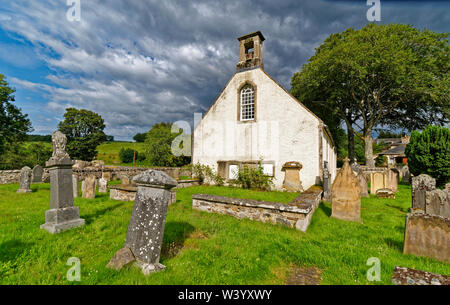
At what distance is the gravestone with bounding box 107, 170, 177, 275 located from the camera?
3.06 meters

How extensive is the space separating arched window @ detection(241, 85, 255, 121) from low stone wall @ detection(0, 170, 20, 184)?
17.7 m

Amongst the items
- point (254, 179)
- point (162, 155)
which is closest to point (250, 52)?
point (254, 179)

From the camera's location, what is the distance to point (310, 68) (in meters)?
21.7

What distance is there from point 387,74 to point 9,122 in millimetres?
42093

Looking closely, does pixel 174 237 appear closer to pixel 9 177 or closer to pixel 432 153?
pixel 9 177

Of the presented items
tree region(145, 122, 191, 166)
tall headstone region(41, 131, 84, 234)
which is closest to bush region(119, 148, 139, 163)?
tree region(145, 122, 191, 166)

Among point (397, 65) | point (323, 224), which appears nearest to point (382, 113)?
point (397, 65)

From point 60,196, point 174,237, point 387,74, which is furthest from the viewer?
point 387,74

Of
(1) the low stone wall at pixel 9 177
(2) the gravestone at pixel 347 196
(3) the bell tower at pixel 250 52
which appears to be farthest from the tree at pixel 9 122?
(2) the gravestone at pixel 347 196

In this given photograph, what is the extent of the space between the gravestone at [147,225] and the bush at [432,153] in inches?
725

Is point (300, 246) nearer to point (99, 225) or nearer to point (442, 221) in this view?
point (442, 221)

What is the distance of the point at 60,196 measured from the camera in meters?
5.07

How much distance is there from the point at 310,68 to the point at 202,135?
50.7ft
